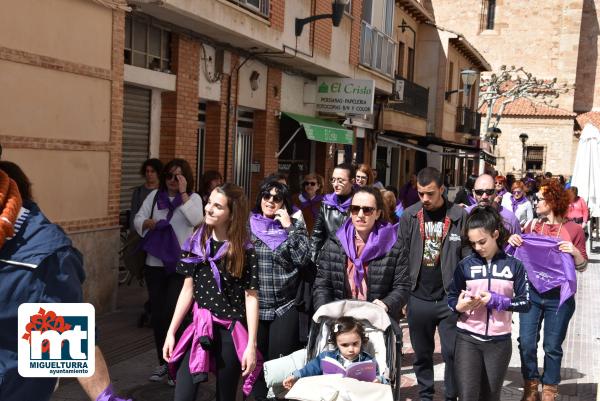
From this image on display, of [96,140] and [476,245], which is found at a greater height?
[96,140]

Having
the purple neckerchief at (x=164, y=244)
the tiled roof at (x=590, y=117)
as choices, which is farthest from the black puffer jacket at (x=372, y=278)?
the tiled roof at (x=590, y=117)

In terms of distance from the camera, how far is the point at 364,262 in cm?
528

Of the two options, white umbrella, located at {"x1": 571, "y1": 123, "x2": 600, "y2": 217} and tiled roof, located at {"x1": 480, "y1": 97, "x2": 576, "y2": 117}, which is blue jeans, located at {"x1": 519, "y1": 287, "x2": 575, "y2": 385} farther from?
tiled roof, located at {"x1": 480, "y1": 97, "x2": 576, "y2": 117}

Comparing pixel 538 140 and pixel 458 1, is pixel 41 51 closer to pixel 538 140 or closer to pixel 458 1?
pixel 538 140

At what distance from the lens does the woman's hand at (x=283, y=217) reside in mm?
5535

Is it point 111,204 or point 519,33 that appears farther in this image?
point 519,33

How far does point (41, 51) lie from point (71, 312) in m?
6.28

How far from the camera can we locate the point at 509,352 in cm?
525

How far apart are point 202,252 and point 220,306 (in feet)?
1.15

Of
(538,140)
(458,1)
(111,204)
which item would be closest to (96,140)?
(111,204)

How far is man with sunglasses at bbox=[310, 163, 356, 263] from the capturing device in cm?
685

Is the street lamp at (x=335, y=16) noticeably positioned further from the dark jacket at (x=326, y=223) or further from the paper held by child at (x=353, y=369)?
the paper held by child at (x=353, y=369)

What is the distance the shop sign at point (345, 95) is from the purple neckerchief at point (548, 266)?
11.6m

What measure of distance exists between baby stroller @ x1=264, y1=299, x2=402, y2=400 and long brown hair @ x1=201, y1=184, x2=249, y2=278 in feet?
2.21
